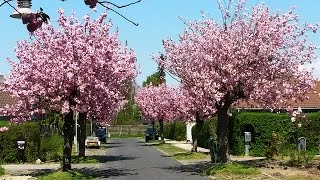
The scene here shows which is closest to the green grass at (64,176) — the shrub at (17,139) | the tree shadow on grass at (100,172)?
the tree shadow on grass at (100,172)

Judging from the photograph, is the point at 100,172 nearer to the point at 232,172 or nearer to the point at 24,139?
the point at 232,172

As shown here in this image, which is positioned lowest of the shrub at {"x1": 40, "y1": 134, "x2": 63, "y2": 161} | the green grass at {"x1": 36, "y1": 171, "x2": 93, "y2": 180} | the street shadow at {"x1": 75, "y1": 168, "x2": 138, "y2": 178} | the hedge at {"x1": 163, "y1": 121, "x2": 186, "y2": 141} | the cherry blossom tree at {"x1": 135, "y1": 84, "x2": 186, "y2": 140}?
the street shadow at {"x1": 75, "y1": 168, "x2": 138, "y2": 178}

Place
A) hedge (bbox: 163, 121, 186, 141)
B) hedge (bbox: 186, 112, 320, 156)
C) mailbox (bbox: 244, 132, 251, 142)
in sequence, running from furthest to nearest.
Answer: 1. hedge (bbox: 163, 121, 186, 141)
2. hedge (bbox: 186, 112, 320, 156)
3. mailbox (bbox: 244, 132, 251, 142)

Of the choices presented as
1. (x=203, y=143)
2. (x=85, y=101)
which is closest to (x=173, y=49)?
(x=85, y=101)

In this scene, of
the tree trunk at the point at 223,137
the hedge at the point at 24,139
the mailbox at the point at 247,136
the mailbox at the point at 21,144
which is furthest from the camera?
the mailbox at the point at 247,136

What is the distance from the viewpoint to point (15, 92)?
74.3 feet

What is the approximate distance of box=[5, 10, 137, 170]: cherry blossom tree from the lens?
2206cm

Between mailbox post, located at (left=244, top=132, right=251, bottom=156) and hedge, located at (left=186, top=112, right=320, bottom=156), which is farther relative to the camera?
hedge, located at (left=186, top=112, right=320, bottom=156)

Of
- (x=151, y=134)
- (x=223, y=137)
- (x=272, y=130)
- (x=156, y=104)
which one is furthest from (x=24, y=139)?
(x=151, y=134)

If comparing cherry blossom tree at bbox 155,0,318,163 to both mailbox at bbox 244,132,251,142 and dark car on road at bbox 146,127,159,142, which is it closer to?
mailbox at bbox 244,132,251,142

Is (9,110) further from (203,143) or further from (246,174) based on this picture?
(203,143)

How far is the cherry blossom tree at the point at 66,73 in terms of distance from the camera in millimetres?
22062

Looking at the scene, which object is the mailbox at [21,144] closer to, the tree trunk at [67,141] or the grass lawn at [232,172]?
the tree trunk at [67,141]

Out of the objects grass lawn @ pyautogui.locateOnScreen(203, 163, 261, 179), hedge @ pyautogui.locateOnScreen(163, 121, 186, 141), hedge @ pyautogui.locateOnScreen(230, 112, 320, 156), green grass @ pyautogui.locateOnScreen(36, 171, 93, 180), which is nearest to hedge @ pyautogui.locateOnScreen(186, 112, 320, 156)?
hedge @ pyautogui.locateOnScreen(230, 112, 320, 156)
